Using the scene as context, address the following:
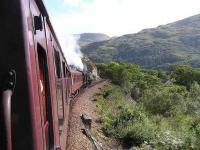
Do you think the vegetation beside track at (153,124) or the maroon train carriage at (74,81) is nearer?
the vegetation beside track at (153,124)

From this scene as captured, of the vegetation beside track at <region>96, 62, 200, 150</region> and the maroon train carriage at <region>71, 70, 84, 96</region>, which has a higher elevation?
the maroon train carriage at <region>71, 70, 84, 96</region>

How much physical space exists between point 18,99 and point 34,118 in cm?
18

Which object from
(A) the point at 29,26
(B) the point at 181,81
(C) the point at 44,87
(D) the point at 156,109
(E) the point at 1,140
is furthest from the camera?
(B) the point at 181,81

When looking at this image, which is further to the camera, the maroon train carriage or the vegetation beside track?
the maroon train carriage

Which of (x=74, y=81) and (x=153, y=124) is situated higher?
(x=74, y=81)

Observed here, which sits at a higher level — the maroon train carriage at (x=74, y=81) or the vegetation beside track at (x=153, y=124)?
the maroon train carriage at (x=74, y=81)

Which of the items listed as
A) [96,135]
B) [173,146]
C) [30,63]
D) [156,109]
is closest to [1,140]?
[30,63]

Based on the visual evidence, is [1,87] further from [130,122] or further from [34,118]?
[130,122]

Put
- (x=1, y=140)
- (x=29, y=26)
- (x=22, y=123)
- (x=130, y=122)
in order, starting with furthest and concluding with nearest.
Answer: (x=130, y=122) < (x=29, y=26) < (x=22, y=123) < (x=1, y=140)

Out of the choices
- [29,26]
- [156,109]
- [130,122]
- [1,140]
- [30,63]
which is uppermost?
[29,26]

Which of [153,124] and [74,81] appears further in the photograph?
[74,81]

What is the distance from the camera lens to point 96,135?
17406 millimetres

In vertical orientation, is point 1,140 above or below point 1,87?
below

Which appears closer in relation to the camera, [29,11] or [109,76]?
[29,11]
